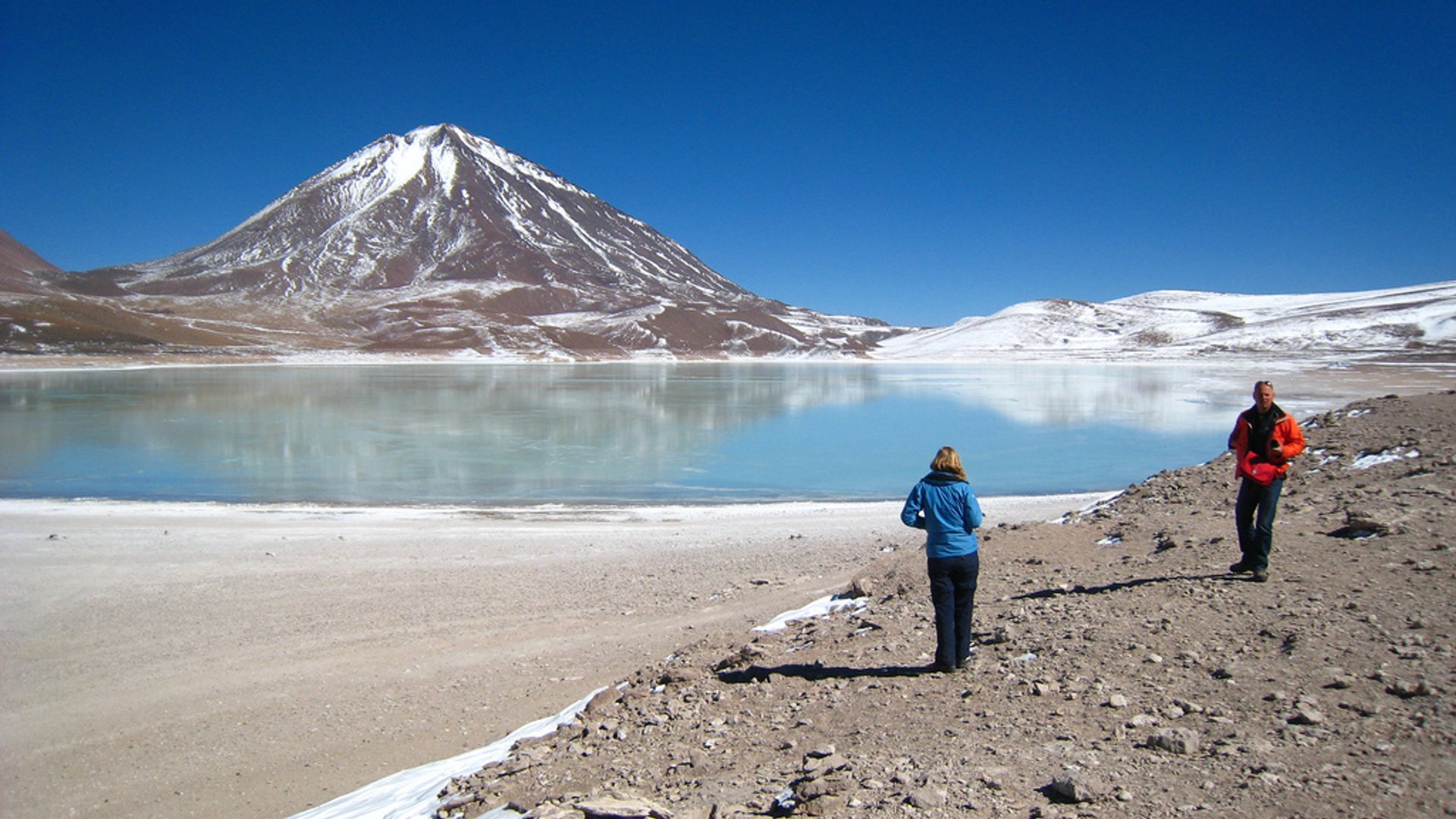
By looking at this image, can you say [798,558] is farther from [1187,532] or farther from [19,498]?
[19,498]

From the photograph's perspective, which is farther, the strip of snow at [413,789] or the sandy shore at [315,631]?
the sandy shore at [315,631]

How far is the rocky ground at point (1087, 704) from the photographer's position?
3.43m

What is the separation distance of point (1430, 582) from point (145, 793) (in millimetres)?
8356

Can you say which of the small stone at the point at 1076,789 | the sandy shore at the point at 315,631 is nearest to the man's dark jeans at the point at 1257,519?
the small stone at the point at 1076,789

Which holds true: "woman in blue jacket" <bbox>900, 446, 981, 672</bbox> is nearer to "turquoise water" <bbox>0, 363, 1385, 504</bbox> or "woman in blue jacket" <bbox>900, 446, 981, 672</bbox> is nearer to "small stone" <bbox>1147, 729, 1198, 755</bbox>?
"small stone" <bbox>1147, 729, 1198, 755</bbox>

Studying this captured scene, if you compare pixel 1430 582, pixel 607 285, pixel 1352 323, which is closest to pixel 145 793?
pixel 1430 582

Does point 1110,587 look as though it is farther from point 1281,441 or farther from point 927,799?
point 927,799

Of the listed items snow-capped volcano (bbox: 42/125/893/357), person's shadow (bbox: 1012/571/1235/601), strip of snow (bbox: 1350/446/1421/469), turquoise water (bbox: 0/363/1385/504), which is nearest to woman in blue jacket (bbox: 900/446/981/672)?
person's shadow (bbox: 1012/571/1235/601)

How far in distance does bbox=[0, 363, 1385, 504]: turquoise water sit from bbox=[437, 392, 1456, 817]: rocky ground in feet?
34.0

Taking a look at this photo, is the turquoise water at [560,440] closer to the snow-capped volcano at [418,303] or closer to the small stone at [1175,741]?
the small stone at [1175,741]

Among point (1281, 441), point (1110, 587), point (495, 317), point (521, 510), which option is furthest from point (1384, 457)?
point (495, 317)

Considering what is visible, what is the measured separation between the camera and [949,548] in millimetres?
5191

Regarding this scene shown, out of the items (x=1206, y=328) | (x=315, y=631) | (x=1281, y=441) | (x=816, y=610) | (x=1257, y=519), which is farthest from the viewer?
(x=1206, y=328)

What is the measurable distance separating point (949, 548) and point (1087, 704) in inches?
46.8
